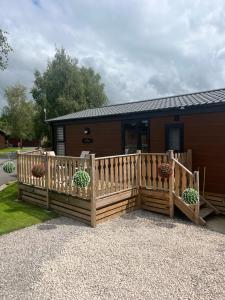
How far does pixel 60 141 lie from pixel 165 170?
826 cm

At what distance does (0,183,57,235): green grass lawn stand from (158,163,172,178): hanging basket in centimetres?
303

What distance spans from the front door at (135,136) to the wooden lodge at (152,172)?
5cm

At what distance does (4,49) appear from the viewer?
7309 millimetres

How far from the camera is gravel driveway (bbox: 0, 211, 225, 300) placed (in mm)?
3479

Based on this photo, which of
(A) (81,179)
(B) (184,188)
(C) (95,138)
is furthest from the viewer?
(C) (95,138)

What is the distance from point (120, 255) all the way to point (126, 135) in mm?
6145

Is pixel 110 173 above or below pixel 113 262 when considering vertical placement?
above

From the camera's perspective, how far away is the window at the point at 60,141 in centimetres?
1346

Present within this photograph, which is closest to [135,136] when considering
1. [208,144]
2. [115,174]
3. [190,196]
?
[208,144]

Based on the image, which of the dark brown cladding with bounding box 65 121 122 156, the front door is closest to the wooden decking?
the front door

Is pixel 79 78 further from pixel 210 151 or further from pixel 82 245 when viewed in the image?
pixel 82 245

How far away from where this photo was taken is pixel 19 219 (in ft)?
21.0

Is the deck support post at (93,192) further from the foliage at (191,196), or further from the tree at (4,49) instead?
the tree at (4,49)

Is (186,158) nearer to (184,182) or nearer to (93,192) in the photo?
(184,182)
